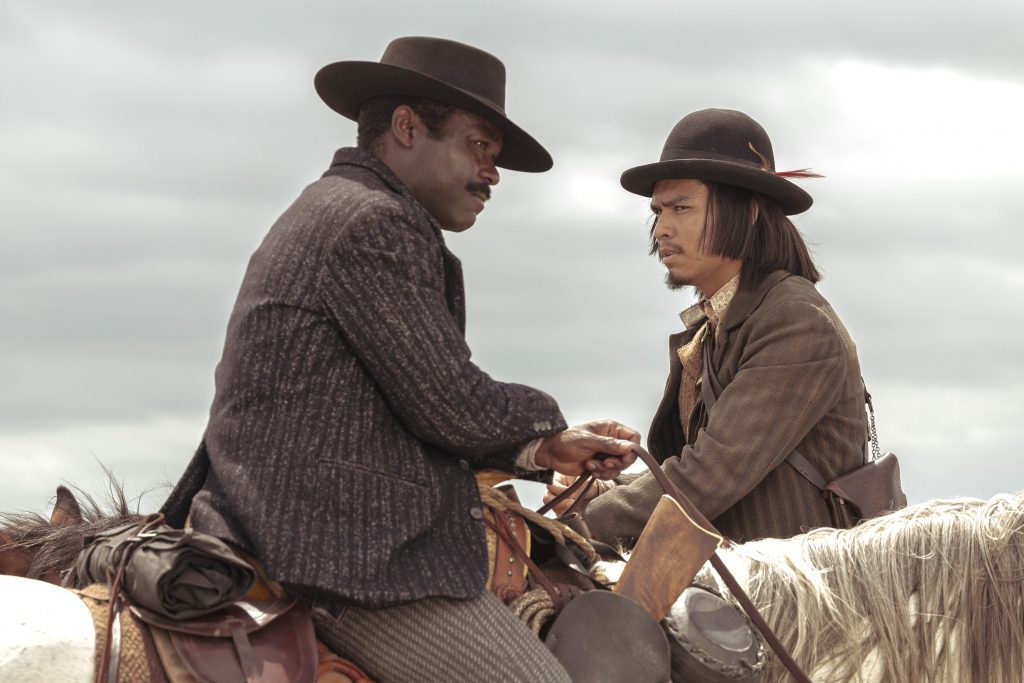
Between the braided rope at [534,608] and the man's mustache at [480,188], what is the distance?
132 centimetres

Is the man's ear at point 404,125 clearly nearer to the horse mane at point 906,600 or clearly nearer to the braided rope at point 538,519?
the braided rope at point 538,519

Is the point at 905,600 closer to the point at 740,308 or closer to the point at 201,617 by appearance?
the point at 740,308

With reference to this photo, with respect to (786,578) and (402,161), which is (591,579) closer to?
(786,578)

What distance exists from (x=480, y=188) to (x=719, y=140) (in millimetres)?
2525

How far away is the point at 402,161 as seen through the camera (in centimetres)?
458

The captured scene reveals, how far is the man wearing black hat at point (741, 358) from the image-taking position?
6.05 meters

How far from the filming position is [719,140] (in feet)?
22.7

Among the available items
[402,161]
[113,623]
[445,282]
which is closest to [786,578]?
[445,282]

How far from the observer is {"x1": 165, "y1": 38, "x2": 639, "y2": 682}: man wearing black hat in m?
3.96

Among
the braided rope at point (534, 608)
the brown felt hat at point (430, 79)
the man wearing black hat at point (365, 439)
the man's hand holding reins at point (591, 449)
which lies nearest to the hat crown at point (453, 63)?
the brown felt hat at point (430, 79)

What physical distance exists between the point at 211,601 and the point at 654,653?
139 centimetres

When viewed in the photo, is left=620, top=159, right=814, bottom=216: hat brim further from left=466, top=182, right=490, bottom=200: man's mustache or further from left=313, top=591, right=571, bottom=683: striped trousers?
left=313, top=591, right=571, bottom=683: striped trousers

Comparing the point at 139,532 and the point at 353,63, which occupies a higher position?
the point at 353,63

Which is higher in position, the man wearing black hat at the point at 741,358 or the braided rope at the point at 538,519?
the man wearing black hat at the point at 741,358
